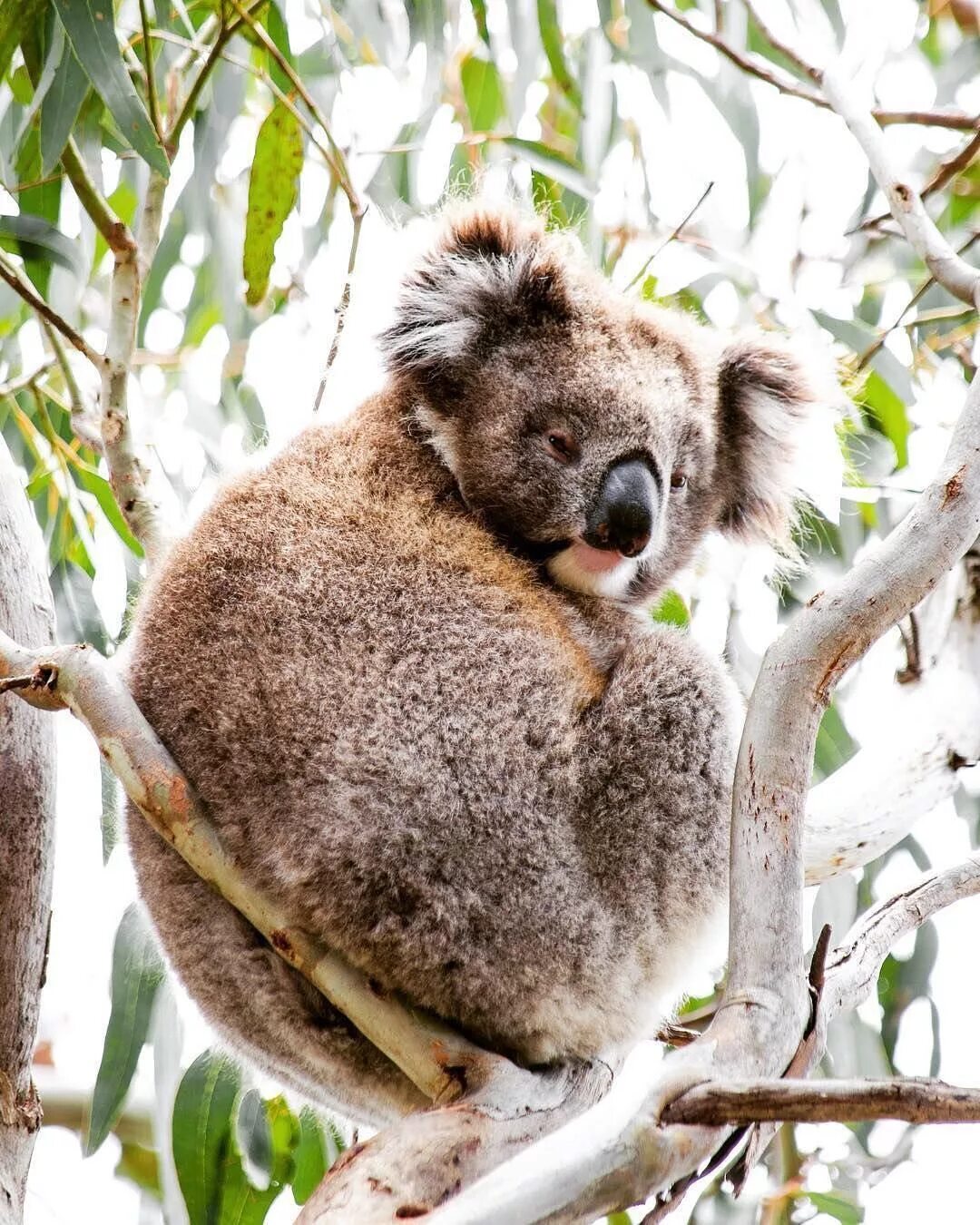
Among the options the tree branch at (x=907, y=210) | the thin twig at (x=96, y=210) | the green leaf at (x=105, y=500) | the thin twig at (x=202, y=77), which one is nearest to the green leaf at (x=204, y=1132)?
the green leaf at (x=105, y=500)

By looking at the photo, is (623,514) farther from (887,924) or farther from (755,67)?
(755,67)

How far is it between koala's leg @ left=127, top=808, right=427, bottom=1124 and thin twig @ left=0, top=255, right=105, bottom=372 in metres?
0.68

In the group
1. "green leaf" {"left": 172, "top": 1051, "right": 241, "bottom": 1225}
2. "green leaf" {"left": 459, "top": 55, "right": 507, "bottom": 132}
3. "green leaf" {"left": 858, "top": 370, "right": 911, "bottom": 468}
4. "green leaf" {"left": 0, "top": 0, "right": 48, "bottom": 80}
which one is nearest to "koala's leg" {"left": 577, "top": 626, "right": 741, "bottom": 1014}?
"green leaf" {"left": 172, "top": 1051, "right": 241, "bottom": 1225}

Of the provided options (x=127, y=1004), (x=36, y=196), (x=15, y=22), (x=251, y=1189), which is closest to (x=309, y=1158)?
(x=251, y=1189)

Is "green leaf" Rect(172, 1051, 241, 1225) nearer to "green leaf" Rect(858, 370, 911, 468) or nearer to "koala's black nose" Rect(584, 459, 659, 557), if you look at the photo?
"koala's black nose" Rect(584, 459, 659, 557)

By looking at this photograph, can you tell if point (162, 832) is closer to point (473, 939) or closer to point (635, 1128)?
point (473, 939)

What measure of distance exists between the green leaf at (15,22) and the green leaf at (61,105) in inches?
3.9

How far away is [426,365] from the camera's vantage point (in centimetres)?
231

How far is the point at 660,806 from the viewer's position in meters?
1.79

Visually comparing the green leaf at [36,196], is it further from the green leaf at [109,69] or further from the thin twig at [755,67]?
the thin twig at [755,67]

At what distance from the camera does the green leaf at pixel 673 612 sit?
2.62 meters

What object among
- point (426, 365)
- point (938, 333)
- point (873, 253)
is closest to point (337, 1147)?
point (426, 365)

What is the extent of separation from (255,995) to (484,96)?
8.05 ft

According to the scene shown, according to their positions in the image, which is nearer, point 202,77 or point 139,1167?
point 202,77
